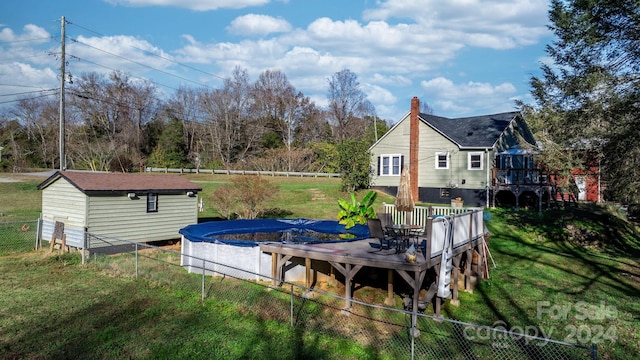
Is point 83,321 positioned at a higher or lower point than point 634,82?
lower

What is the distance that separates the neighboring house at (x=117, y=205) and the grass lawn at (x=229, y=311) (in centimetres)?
170

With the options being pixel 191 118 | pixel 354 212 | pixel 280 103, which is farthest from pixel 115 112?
pixel 354 212

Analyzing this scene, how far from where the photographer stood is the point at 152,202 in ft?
53.7

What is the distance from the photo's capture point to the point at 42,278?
1099cm

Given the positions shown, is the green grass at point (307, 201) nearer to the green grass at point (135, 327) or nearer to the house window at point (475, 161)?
the house window at point (475, 161)

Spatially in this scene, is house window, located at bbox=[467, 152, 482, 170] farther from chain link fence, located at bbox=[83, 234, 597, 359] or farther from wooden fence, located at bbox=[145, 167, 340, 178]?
chain link fence, located at bbox=[83, 234, 597, 359]

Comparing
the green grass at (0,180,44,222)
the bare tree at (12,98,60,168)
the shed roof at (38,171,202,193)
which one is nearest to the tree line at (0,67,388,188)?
the bare tree at (12,98,60,168)

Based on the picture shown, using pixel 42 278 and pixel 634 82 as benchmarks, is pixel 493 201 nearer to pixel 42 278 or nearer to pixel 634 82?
pixel 634 82

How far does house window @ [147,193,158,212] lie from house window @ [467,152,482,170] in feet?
60.1

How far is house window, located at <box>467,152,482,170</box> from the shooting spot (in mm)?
24750

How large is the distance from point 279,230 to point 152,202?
5.77 metres

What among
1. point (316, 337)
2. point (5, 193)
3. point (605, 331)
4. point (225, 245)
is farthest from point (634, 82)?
point (5, 193)

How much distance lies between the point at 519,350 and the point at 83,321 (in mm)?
8362

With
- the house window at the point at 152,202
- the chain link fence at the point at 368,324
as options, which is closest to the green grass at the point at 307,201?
the house window at the point at 152,202
